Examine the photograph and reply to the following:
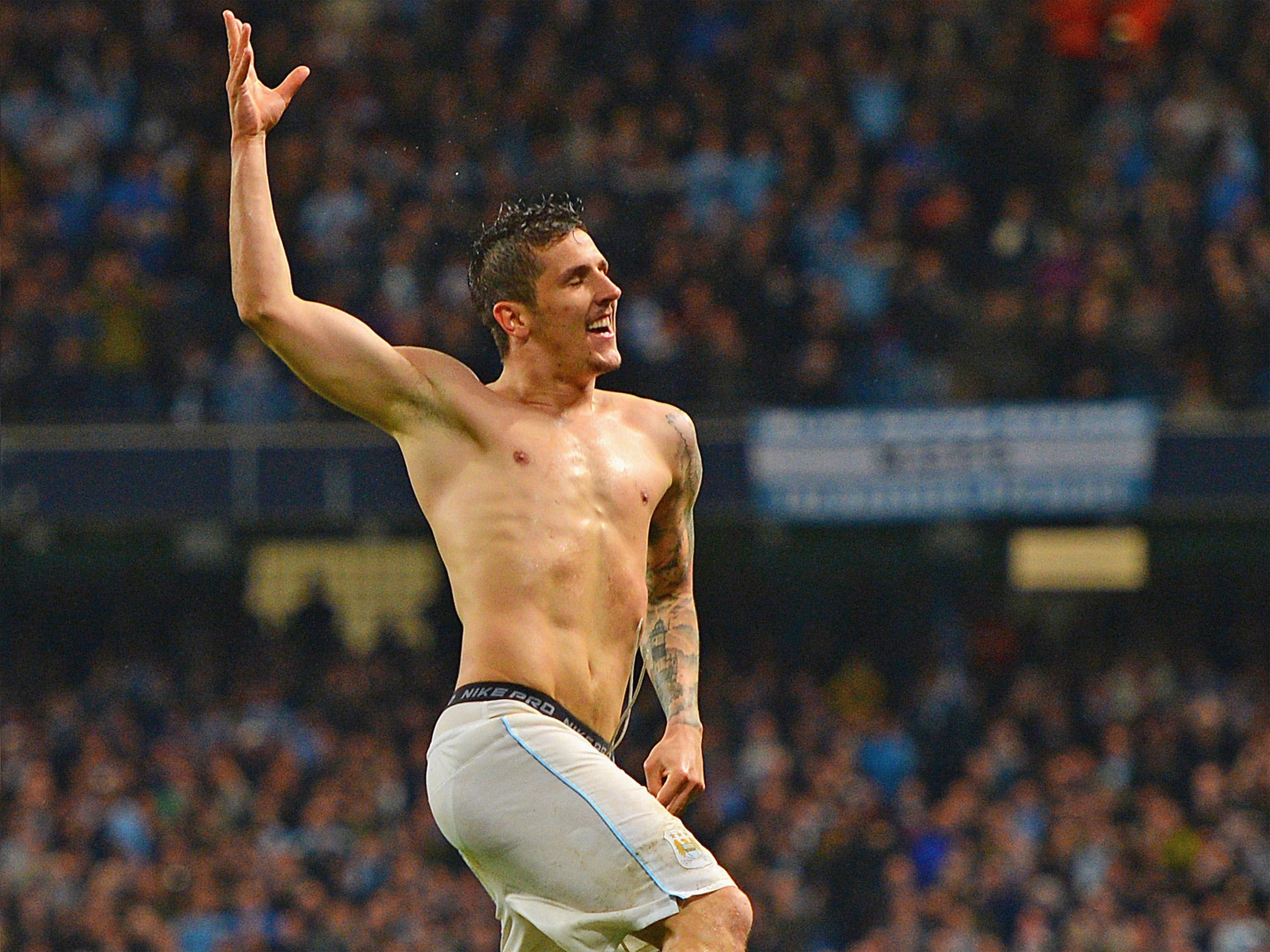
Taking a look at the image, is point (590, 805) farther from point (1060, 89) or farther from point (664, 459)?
point (1060, 89)

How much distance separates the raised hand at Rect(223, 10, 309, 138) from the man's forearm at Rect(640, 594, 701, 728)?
5.14 feet

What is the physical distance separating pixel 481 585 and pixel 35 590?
14.9m

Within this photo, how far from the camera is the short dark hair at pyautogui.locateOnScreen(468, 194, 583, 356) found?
5.37 metres

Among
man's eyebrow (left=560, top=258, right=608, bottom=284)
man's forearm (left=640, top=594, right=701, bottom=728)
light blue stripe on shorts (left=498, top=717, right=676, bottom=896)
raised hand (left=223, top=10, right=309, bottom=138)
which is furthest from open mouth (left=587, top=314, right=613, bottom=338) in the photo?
light blue stripe on shorts (left=498, top=717, right=676, bottom=896)

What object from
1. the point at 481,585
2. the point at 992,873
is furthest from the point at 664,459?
the point at 992,873

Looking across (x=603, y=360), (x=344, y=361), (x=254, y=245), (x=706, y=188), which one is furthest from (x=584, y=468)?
(x=706, y=188)

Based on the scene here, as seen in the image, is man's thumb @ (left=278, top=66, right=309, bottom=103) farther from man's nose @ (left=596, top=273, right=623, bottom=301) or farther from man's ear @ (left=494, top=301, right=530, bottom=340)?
man's nose @ (left=596, top=273, right=623, bottom=301)

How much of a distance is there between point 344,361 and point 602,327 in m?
0.71

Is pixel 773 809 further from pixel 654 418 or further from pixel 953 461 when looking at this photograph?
pixel 654 418

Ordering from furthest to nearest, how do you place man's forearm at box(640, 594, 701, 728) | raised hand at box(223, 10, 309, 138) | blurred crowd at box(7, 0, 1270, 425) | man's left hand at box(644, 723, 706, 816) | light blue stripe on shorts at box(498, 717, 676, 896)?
blurred crowd at box(7, 0, 1270, 425), man's forearm at box(640, 594, 701, 728), man's left hand at box(644, 723, 706, 816), raised hand at box(223, 10, 309, 138), light blue stripe on shorts at box(498, 717, 676, 896)

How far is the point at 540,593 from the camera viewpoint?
507cm

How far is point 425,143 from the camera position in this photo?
1806 centimetres

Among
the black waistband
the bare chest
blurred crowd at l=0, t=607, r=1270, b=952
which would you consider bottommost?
blurred crowd at l=0, t=607, r=1270, b=952

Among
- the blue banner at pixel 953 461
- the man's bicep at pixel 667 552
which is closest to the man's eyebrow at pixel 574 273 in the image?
the man's bicep at pixel 667 552
